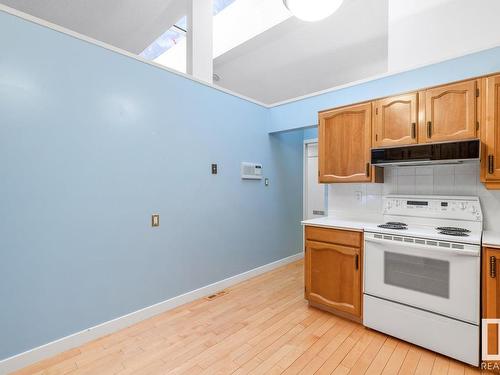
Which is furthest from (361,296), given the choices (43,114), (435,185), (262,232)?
(43,114)

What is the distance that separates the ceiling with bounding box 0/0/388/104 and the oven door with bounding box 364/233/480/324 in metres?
3.11

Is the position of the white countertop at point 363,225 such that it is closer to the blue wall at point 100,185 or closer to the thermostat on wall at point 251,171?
the thermostat on wall at point 251,171

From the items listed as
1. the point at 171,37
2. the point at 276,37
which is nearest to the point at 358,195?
the point at 276,37

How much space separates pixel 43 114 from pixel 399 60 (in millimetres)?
3527

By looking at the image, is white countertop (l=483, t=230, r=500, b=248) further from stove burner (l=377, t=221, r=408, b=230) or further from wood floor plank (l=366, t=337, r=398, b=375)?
wood floor plank (l=366, t=337, r=398, b=375)

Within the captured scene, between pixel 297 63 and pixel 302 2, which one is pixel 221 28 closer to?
pixel 297 63

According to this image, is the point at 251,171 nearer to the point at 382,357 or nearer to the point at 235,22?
the point at 382,357

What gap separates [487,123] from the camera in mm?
1832

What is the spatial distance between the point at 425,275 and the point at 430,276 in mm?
32

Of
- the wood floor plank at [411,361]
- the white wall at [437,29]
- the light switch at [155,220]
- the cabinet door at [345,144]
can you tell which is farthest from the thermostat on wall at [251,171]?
the wood floor plank at [411,361]

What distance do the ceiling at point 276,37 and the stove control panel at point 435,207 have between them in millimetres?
2605

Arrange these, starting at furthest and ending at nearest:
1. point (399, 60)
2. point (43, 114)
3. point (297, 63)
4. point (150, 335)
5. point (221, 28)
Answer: point (297, 63)
point (221, 28)
point (399, 60)
point (150, 335)
point (43, 114)

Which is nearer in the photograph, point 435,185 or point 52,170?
point 52,170

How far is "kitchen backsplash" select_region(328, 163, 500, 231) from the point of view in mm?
2076
